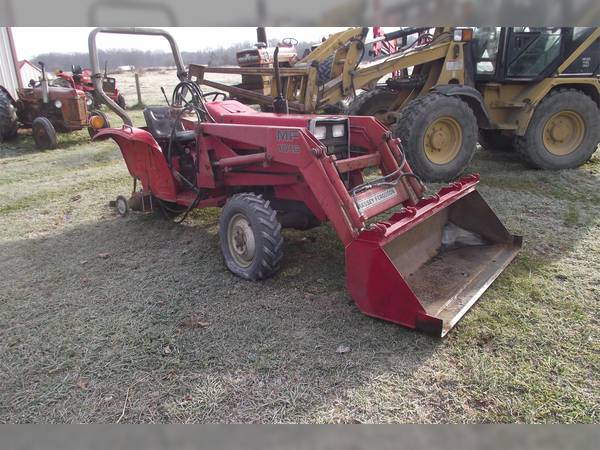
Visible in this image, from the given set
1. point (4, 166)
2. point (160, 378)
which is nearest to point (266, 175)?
point (160, 378)

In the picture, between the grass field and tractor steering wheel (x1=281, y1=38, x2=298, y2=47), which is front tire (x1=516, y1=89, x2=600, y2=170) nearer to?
the grass field

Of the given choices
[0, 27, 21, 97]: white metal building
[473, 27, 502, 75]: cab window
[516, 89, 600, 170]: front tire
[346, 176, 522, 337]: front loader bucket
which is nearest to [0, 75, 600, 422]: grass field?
[346, 176, 522, 337]: front loader bucket

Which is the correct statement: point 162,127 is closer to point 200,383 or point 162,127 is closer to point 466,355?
point 200,383

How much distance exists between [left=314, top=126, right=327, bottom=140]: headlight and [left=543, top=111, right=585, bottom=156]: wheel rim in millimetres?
4338

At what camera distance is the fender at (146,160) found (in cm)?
459

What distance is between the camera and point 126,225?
5160 mm

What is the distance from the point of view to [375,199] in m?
3.54

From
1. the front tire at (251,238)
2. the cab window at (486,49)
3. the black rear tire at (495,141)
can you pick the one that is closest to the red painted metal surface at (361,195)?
the front tire at (251,238)

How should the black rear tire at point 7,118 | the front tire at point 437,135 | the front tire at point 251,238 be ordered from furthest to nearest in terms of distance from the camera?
the black rear tire at point 7,118 < the front tire at point 437,135 < the front tire at point 251,238

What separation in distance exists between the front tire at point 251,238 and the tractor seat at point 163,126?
126cm

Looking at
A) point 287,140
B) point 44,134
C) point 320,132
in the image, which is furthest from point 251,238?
point 44,134

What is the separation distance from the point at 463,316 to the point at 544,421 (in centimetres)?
86

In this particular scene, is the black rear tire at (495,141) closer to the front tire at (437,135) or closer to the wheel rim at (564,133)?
the wheel rim at (564,133)

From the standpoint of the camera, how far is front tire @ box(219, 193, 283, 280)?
3.50 metres
